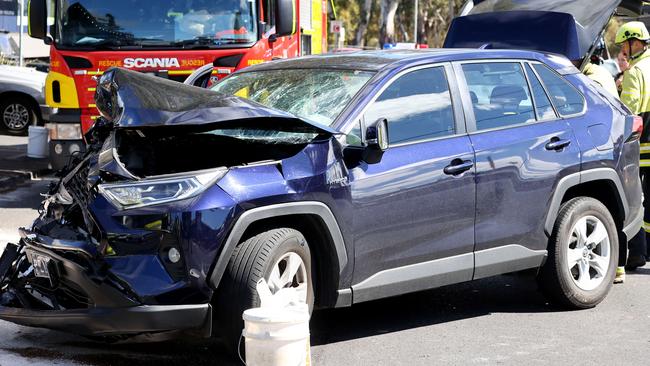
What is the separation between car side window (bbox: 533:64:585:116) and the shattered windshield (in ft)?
4.83

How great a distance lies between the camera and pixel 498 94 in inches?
262

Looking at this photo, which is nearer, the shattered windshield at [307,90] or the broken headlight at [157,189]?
the broken headlight at [157,189]

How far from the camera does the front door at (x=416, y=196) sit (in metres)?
5.75

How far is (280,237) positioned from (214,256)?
1.35ft

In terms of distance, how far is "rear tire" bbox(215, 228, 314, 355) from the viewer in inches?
202

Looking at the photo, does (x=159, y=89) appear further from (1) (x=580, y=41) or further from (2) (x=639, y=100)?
(1) (x=580, y=41)

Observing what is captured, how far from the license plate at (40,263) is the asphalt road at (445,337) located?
47 centimetres

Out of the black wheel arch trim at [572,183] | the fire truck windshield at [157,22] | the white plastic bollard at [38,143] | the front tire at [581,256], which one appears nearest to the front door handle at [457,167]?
the black wheel arch trim at [572,183]

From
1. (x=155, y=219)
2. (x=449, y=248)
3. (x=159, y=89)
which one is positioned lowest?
(x=449, y=248)

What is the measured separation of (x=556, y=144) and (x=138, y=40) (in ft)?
19.8

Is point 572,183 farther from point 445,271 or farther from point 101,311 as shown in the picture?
point 101,311

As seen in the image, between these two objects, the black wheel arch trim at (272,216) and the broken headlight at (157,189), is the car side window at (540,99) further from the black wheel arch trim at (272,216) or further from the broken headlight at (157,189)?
the broken headlight at (157,189)

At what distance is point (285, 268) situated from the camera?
5.47 meters

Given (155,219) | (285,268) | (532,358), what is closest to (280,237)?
(285,268)
